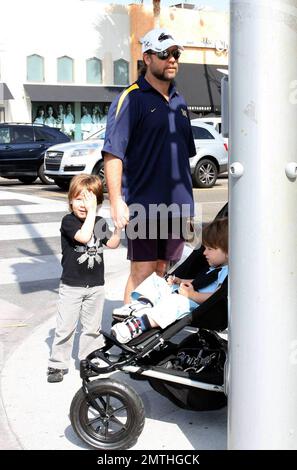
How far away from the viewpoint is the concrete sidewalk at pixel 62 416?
347 centimetres

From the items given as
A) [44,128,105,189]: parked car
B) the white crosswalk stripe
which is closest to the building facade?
[44,128,105,189]: parked car

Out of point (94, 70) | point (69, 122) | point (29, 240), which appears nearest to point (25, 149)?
point (29, 240)

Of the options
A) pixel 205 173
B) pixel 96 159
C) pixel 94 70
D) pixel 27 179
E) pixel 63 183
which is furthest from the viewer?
pixel 94 70

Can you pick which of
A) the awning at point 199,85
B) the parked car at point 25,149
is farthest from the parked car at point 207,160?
the awning at point 199,85

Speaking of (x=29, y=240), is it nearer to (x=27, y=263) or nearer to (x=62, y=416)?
(x=27, y=263)

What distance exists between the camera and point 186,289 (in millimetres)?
3670

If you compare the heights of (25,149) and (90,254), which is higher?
(25,149)

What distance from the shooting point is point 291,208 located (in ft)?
9.02

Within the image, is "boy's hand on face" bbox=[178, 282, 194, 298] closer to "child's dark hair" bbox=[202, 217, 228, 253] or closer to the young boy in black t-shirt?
"child's dark hair" bbox=[202, 217, 228, 253]

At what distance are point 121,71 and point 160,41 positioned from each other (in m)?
30.2

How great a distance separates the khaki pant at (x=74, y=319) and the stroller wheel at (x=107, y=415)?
897 mm

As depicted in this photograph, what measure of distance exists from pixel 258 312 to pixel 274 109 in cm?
78

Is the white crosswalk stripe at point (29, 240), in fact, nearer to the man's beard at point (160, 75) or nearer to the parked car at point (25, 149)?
the man's beard at point (160, 75)

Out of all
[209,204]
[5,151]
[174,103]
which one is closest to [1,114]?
[5,151]
